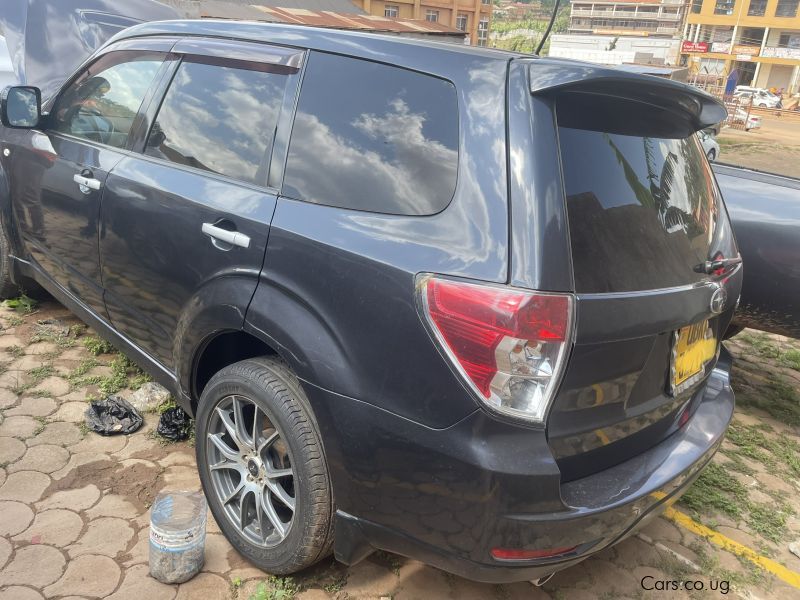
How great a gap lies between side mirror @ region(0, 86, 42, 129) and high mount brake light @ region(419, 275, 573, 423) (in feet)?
9.36

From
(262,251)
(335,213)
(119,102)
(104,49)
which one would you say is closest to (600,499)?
(335,213)

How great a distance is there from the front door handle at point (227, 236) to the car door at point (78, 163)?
93cm

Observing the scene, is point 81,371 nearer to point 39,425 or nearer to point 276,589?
point 39,425

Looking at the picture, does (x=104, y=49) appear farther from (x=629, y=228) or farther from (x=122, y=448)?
(x=629, y=228)

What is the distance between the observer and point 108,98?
10.3ft

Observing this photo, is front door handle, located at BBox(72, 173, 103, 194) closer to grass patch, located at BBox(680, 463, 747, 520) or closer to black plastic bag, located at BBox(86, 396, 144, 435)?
black plastic bag, located at BBox(86, 396, 144, 435)

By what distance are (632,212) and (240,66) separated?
1.53 metres

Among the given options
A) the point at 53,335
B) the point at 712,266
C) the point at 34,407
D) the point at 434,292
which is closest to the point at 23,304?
the point at 53,335

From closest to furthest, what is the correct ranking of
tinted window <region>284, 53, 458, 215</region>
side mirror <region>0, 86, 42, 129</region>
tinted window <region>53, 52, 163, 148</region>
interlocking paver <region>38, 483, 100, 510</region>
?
tinted window <region>284, 53, 458, 215</region>, interlocking paver <region>38, 483, 100, 510</region>, tinted window <region>53, 52, 163, 148</region>, side mirror <region>0, 86, 42, 129</region>

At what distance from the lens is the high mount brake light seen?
→ 161 centimetres

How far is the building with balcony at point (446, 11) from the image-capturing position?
36.5 meters

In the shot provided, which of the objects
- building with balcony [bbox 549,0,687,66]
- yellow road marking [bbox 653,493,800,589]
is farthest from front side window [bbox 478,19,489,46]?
yellow road marking [bbox 653,493,800,589]

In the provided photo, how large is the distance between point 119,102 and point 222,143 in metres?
0.96

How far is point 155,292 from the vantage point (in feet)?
8.64
